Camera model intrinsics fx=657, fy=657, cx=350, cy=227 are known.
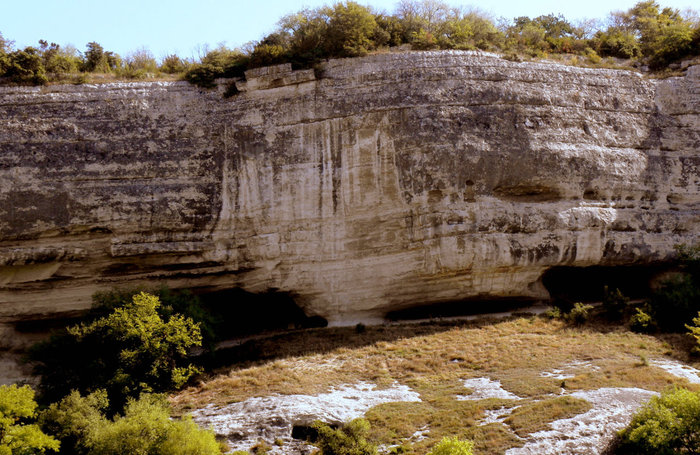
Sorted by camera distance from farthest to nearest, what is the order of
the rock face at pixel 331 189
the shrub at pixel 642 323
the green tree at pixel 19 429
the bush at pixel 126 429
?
the rock face at pixel 331 189
the shrub at pixel 642 323
the green tree at pixel 19 429
the bush at pixel 126 429

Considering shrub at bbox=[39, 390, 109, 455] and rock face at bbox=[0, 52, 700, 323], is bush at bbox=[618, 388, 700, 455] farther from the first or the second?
shrub at bbox=[39, 390, 109, 455]

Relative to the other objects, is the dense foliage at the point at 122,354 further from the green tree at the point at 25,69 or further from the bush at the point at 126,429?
the green tree at the point at 25,69

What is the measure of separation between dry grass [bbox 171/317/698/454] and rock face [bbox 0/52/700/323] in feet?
5.30

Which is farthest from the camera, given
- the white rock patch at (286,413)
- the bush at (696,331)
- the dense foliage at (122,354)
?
the bush at (696,331)

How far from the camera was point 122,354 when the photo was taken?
16500 millimetres

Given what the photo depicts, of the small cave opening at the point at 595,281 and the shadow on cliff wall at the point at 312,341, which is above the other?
the small cave opening at the point at 595,281

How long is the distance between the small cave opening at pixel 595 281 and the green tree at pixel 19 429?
15.2m

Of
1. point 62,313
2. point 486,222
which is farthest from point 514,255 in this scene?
point 62,313

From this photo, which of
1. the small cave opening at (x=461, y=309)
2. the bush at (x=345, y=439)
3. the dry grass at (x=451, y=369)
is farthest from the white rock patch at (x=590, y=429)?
the small cave opening at (x=461, y=309)

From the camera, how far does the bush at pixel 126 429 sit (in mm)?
12945

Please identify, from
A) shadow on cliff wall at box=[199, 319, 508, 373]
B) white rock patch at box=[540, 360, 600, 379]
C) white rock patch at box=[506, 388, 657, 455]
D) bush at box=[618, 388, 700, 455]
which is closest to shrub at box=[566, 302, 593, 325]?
shadow on cliff wall at box=[199, 319, 508, 373]

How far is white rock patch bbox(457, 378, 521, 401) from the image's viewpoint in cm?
1527

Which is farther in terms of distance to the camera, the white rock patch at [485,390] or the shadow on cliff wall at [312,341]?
the shadow on cliff wall at [312,341]

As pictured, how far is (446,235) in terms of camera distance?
19.5m
